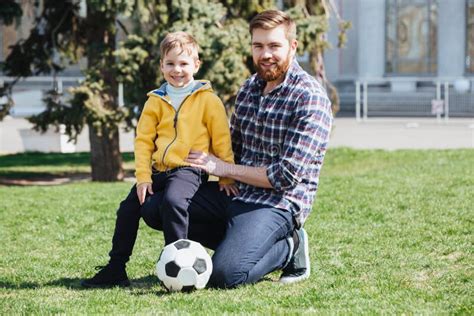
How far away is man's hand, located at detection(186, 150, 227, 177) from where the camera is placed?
5.81 metres

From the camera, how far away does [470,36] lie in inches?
1348

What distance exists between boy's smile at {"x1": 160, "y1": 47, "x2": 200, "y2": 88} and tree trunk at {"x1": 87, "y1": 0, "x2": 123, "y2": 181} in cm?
834

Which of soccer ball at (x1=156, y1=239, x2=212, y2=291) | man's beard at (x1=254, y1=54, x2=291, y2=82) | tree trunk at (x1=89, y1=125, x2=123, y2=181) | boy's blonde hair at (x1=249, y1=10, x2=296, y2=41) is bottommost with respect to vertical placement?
tree trunk at (x1=89, y1=125, x2=123, y2=181)

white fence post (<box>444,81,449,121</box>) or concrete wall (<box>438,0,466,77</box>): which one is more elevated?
concrete wall (<box>438,0,466,77</box>)

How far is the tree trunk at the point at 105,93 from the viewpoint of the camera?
1471cm

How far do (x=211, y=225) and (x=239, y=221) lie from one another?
32cm

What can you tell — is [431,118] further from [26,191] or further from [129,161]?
[26,191]

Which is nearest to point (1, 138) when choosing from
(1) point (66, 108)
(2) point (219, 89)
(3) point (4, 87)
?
(3) point (4, 87)

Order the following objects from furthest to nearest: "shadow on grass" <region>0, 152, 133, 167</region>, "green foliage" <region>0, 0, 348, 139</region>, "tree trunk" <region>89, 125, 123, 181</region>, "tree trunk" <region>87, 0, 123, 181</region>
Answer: "shadow on grass" <region>0, 152, 133, 167</region> → "tree trunk" <region>89, 125, 123, 181</region> → "tree trunk" <region>87, 0, 123, 181</region> → "green foliage" <region>0, 0, 348, 139</region>

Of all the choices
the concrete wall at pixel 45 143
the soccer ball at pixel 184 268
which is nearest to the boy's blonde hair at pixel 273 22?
the soccer ball at pixel 184 268

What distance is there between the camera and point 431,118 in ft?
94.8

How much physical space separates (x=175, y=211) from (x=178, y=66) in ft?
2.80

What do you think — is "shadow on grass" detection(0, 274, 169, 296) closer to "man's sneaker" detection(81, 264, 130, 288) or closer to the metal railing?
"man's sneaker" detection(81, 264, 130, 288)

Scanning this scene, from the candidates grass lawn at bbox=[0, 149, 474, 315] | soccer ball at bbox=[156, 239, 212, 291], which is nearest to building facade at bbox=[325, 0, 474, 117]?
grass lawn at bbox=[0, 149, 474, 315]
